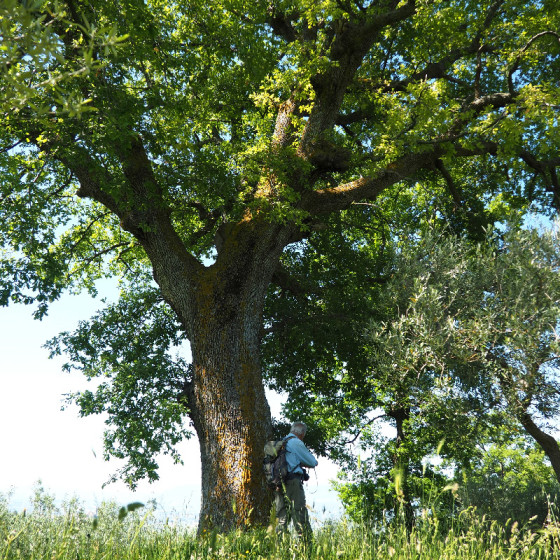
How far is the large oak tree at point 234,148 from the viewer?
10.1m

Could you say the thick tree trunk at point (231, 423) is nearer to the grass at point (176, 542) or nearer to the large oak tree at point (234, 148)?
the large oak tree at point (234, 148)

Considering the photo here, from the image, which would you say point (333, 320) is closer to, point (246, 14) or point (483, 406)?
point (483, 406)

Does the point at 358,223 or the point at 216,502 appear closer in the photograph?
the point at 216,502

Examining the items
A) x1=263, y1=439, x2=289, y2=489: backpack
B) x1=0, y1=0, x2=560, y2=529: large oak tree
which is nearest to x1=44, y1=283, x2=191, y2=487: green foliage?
x1=0, y1=0, x2=560, y2=529: large oak tree

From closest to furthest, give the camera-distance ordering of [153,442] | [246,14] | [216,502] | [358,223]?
[216,502] → [153,442] → [246,14] → [358,223]

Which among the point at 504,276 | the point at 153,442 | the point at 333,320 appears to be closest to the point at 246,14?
the point at 333,320

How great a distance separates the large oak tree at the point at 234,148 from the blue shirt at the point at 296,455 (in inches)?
55.1


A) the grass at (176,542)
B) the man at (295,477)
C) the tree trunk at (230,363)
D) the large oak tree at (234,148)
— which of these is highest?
the large oak tree at (234,148)

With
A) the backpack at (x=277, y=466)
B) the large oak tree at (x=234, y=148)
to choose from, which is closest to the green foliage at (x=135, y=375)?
the large oak tree at (x=234, y=148)

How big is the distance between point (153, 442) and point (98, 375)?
9.97 feet

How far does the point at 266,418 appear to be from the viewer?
407 inches

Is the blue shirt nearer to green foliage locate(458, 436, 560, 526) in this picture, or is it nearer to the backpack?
the backpack

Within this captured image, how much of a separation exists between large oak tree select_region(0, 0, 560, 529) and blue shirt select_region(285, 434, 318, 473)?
1399 millimetres

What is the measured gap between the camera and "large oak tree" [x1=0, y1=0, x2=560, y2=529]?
33.0ft
